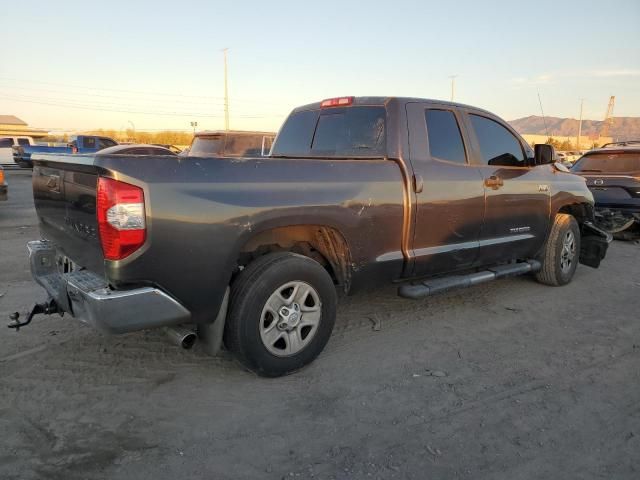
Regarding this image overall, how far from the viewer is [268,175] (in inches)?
124

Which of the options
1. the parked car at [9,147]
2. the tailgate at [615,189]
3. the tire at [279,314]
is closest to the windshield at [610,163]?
the tailgate at [615,189]

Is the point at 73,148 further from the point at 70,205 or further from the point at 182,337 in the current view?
the point at 182,337

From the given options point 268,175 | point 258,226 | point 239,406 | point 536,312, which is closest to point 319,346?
point 239,406

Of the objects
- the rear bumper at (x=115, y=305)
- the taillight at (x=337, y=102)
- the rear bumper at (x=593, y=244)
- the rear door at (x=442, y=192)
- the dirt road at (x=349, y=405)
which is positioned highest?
the taillight at (x=337, y=102)

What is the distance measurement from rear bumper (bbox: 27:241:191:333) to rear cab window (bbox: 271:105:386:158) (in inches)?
80.6

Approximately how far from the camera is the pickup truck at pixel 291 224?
107 inches

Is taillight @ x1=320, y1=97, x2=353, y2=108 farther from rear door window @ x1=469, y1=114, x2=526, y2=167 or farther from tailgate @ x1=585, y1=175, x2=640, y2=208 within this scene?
tailgate @ x1=585, y1=175, x2=640, y2=208

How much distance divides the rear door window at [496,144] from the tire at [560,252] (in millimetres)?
993

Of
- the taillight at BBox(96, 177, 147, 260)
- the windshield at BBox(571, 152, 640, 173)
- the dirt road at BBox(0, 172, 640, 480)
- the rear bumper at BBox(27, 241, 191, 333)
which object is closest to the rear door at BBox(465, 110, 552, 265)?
the dirt road at BBox(0, 172, 640, 480)

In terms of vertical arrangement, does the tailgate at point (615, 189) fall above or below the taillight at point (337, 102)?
below

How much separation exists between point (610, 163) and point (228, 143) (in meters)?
7.61

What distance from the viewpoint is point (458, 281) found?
4375mm

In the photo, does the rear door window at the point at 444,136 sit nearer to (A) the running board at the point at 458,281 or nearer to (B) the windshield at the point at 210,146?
(A) the running board at the point at 458,281

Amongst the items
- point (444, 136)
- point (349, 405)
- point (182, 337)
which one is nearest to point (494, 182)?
point (444, 136)
